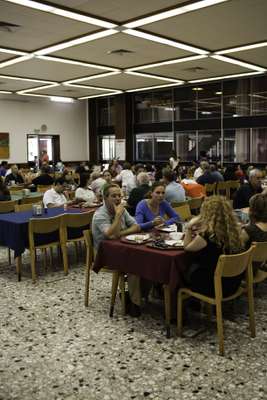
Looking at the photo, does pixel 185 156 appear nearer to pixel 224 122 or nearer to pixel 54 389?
pixel 224 122

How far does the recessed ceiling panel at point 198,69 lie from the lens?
10523mm

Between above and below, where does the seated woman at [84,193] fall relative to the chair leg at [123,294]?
above

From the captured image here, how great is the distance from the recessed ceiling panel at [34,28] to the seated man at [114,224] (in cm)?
372

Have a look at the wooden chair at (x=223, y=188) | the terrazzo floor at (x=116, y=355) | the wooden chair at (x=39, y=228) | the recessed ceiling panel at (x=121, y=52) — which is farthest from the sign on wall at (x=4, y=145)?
the terrazzo floor at (x=116, y=355)

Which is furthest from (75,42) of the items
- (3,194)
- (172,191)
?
(172,191)

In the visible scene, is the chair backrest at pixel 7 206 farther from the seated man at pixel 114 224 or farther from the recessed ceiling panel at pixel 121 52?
the recessed ceiling panel at pixel 121 52

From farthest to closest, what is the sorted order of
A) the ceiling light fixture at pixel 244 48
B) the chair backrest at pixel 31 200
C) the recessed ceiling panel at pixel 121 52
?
the ceiling light fixture at pixel 244 48
the recessed ceiling panel at pixel 121 52
the chair backrest at pixel 31 200

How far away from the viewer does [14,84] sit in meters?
13.6

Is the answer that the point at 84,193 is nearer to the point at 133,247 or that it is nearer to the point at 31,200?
the point at 31,200

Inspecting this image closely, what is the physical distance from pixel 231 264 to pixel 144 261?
0.73 meters

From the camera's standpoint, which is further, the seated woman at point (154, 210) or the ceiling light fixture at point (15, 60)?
the ceiling light fixture at point (15, 60)

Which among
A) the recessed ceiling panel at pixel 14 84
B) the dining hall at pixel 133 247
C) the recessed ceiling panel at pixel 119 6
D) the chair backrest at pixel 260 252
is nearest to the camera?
the dining hall at pixel 133 247

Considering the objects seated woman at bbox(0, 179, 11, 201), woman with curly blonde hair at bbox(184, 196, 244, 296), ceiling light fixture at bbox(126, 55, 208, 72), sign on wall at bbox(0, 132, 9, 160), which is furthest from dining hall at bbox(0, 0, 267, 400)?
sign on wall at bbox(0, 132, 9, 160)

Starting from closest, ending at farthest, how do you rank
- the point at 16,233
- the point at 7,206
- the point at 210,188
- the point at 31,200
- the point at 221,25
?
the point at 16,233
the point at 7,206
the point at 31,200
the point at 221,25
the point at 210,188
